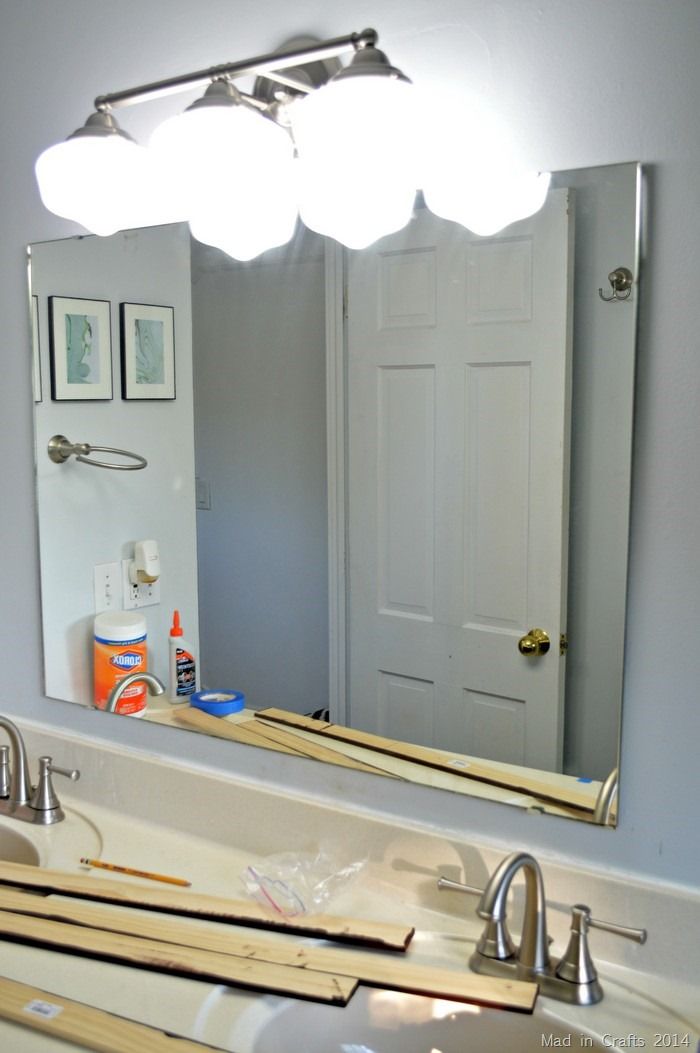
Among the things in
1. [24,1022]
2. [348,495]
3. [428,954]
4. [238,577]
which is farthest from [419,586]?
[24,1022]

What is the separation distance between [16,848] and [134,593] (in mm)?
440

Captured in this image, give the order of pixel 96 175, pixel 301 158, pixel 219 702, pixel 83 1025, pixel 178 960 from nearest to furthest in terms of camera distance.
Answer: pixel 83 1025 → pixel 178 960 → pixel 301 158 → pixel 96 175 → pixel 219 702

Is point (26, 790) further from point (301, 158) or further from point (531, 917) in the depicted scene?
point (301, 158)

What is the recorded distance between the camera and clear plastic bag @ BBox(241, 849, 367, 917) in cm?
125

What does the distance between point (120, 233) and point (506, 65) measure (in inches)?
26.7

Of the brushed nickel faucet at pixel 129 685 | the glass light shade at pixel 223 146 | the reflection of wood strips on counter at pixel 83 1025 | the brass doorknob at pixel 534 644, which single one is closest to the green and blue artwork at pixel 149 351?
the glass light shade at pixel 223 146

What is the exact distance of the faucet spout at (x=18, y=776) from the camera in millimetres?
1554

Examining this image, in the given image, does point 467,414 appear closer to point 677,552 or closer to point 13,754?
point 677,552

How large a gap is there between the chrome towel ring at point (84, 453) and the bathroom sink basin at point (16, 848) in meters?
0.60

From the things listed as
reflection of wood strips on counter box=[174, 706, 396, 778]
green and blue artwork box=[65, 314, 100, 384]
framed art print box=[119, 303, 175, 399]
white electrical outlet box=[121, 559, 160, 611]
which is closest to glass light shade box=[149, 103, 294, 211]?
framed art print box=[119, 303, 175, 399]

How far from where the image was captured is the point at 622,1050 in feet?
3.22

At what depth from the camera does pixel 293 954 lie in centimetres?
114

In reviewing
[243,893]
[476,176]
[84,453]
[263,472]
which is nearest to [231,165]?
[476,176]

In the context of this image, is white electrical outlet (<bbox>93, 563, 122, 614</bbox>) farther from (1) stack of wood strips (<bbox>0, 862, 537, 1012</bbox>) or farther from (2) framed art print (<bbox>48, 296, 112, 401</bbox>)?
(1) stack of wood strips (<bbox>0, 862, 537, 1012</bbox>)
